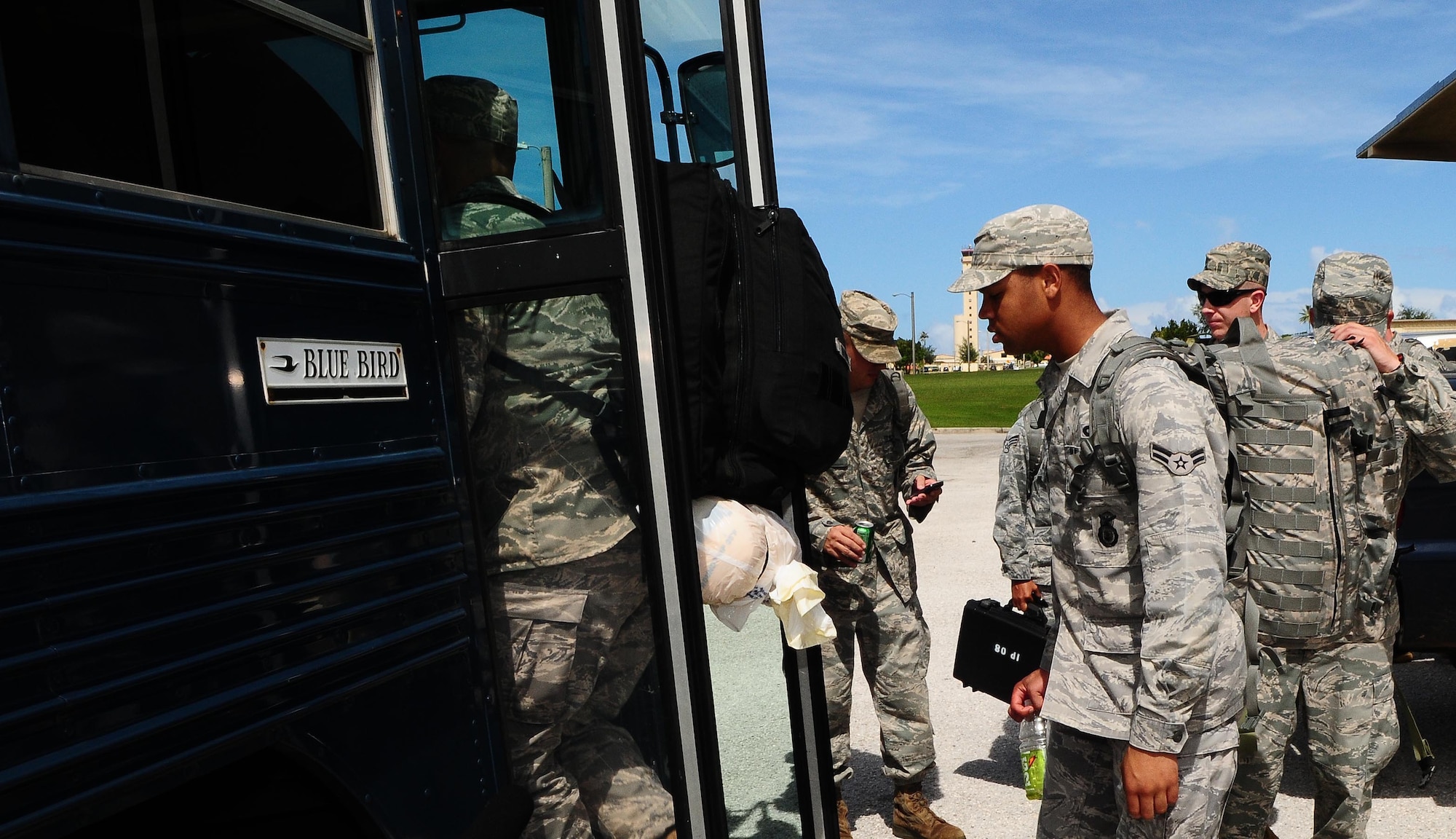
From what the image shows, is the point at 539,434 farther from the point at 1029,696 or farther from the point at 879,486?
the point at 879,486

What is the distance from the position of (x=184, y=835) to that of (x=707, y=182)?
1597 mm

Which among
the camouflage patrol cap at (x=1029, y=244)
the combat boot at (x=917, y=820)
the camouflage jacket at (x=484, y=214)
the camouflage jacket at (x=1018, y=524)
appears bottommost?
the combat boot at (x=917, y=820)

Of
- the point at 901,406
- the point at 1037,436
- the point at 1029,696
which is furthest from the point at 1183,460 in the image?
the point at 901,406

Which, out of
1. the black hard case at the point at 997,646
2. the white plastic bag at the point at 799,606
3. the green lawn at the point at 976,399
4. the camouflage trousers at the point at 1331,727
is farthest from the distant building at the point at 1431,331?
the green lawn at the point at 976,399

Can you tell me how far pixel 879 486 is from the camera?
4.71m

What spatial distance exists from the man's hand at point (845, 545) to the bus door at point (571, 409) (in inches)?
78.1

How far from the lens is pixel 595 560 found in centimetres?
232

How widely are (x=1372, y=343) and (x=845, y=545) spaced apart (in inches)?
76.7

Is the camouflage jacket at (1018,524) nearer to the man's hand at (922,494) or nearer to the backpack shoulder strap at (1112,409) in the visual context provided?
the man's hand at (922,494)

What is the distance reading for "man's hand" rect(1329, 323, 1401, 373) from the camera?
382 cm

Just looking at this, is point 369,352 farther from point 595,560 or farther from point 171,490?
point 595,560

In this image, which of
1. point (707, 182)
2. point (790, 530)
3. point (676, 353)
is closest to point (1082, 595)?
point (790, 530)

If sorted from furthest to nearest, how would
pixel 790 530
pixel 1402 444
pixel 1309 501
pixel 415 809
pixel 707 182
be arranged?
pixel 1402 444, pixel 1309 501, pixel 790 530, pixel 707 182, pixel 415 809

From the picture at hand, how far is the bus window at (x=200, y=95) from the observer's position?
1.79m
